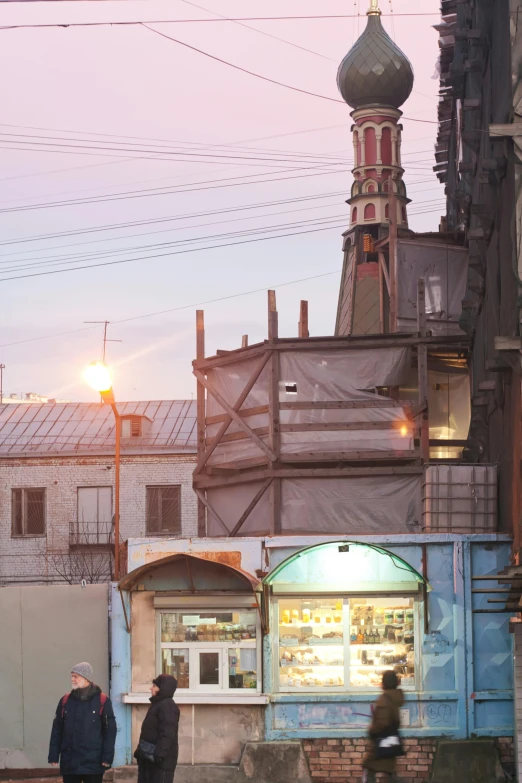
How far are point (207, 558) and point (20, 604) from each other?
319cm

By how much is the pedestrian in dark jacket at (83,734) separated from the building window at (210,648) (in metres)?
6.96

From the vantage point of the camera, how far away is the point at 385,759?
14.9m

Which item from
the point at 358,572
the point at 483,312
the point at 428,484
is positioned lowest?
the point at 358,572

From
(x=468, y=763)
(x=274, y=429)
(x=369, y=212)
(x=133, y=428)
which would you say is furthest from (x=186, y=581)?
(x=369, y=212)

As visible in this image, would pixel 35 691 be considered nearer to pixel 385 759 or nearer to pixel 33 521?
pixel 385 759

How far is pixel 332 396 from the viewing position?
90.8ft

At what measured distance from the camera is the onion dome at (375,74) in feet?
168

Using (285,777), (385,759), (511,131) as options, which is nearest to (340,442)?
(285,777)

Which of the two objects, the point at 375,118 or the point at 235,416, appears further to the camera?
the point at 375,118

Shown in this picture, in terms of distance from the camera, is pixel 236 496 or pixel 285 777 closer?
pixel 285 777

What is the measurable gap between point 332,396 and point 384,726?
1313 centimetres

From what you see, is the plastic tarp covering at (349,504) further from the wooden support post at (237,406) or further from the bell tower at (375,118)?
the bell tower at (375,118)

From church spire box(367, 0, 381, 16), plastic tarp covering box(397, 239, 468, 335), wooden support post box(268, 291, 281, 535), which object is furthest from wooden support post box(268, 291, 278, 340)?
church spire box(367, 0, 381, 16)

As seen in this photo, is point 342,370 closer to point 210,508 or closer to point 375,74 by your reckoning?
point 210,508
